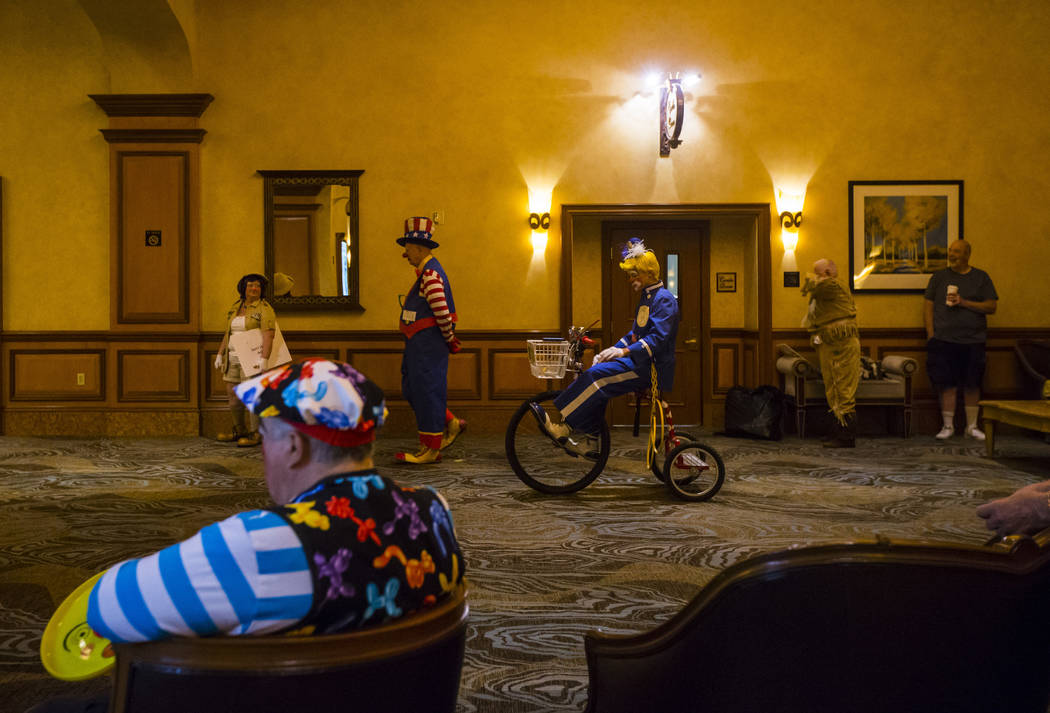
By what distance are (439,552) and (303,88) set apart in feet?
25.6

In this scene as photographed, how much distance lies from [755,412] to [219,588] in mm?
7101

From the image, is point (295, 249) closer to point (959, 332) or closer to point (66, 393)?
point (66, 393)

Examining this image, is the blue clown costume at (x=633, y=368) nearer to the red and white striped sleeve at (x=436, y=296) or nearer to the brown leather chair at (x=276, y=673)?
the red and white striped sleeve at (x=436, y=296)

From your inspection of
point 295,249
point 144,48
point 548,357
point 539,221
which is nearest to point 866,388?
point 539,221

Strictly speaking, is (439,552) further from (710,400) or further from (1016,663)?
(710,400)

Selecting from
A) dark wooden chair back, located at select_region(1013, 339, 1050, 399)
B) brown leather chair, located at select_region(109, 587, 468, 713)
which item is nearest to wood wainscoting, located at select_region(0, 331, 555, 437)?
dark wooden chair back, located at select_region(1013, 339, 1050, 399)

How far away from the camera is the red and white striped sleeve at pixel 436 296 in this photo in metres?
5.88

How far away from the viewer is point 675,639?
3.14ft

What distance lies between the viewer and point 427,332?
6020 mm

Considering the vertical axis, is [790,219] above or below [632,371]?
above

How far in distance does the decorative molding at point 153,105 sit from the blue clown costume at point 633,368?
203 inches

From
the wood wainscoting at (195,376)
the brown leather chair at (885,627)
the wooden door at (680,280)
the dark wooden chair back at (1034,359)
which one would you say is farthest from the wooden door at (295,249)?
the brown leather chair at (885,627)

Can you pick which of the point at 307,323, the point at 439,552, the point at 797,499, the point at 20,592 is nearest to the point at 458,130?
the point at 307,323

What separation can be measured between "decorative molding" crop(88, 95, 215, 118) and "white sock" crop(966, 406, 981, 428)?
7.62 m
